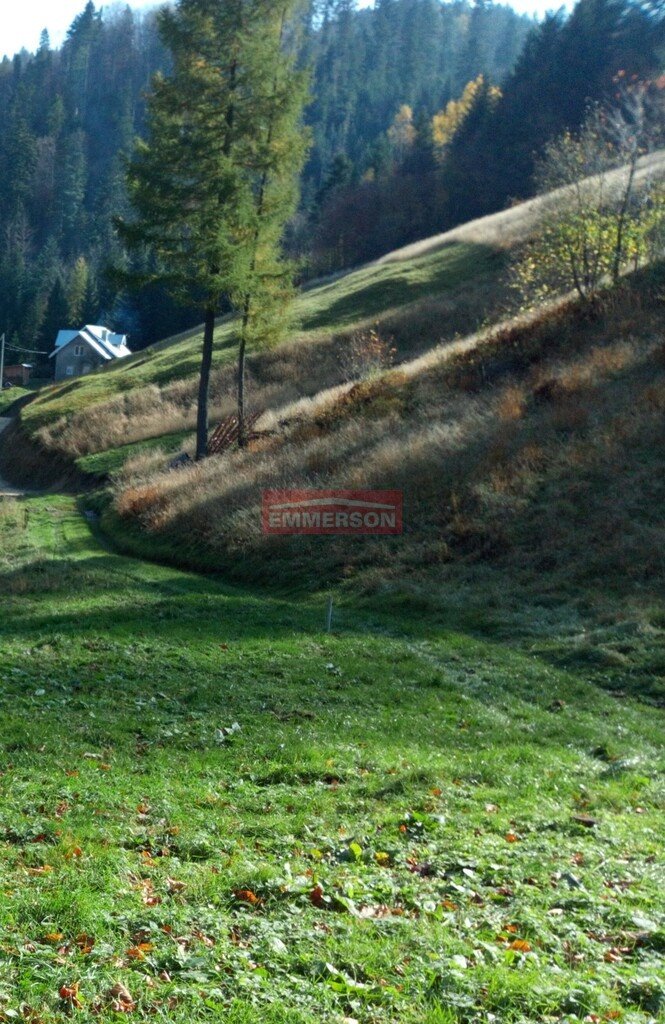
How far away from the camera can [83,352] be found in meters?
100

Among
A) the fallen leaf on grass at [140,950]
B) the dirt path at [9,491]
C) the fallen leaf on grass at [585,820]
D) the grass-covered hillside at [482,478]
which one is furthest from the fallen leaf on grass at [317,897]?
the dirt path at [9,491]

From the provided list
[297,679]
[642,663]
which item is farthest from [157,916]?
[642,663]

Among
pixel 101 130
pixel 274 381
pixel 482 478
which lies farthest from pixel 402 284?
pixel 101 130

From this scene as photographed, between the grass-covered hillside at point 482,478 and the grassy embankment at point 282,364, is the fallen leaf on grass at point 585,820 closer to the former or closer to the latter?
the grass-covered hillside at point 482,478

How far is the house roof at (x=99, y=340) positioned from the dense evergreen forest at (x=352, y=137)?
112 inches

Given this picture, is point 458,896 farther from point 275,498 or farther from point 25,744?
point 275,498

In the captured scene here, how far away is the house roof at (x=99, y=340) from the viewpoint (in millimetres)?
98812

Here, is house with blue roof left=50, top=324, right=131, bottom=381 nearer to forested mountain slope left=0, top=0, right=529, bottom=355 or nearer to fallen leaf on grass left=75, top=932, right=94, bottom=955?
forested mountain slope left=0, top=0, right=529, bottom=355

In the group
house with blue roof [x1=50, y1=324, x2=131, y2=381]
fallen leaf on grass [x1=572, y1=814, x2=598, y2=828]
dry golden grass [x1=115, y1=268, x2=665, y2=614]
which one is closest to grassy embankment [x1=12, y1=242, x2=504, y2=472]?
dry golden grass [x1=115, y1=268, x2=665, y2=614]

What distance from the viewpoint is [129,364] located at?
6212 centimetres

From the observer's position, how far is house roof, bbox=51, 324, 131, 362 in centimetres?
9881

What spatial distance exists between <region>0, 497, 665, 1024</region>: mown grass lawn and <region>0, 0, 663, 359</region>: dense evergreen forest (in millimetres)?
21636

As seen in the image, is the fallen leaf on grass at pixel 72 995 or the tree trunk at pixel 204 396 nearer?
the fallen leaf on grass at pixel 72 995

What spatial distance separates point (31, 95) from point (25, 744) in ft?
608
